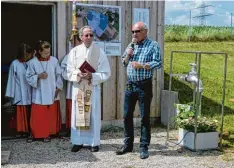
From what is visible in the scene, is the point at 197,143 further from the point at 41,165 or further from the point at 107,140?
the point at 41,165

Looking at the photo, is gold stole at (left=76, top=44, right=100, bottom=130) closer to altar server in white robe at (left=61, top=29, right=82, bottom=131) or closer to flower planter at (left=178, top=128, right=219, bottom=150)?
altar server in white robe at (left=61, top=29, right=82, bottom=131)

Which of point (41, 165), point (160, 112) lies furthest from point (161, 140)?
point (41, 165)

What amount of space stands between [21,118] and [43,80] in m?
0.77

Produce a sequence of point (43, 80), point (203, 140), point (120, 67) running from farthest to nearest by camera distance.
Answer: point (120, 67)
point (43, 80)
point (203, 140)

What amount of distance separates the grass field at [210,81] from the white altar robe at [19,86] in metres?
3.26

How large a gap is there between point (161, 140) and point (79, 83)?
1744mm

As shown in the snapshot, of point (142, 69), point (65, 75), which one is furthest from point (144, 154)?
point (65, 75)

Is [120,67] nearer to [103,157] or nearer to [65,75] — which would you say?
[65,75]

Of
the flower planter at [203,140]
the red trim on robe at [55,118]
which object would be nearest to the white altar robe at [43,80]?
the red trim on robe at [55,118]

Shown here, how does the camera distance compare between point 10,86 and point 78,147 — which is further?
point 10,86

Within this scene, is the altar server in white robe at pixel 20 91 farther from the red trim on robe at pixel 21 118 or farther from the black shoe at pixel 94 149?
the black shoe at pixel 94 149

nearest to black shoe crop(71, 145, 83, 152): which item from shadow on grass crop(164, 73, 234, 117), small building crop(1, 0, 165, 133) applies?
small building crop(1, 0, 165, 133)

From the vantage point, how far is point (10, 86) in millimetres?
7176

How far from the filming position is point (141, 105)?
5980mm
